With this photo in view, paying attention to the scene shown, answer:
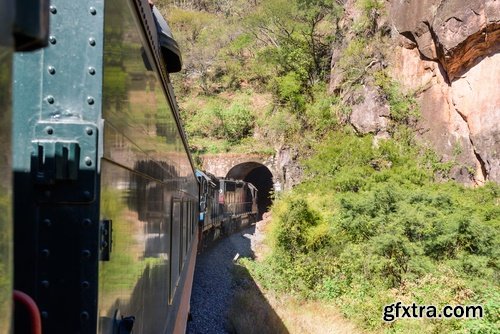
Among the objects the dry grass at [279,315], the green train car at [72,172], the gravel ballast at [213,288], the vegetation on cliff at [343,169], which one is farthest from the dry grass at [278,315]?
the green train car at [72,172]

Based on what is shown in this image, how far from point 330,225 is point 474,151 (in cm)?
688

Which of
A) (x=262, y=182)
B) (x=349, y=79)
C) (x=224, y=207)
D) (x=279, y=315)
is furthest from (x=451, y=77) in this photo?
(x=262, y=182)

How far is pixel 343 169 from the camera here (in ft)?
62.4

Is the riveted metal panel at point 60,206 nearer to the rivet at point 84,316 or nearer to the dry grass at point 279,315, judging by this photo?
the rivet at point 84,316

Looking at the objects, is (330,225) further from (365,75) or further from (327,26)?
(327,26)

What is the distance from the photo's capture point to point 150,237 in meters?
2.47

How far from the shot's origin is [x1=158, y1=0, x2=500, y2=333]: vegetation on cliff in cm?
1084

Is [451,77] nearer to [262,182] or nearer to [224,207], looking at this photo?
[224,207]

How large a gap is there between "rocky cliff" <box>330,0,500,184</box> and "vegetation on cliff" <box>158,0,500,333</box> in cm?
57

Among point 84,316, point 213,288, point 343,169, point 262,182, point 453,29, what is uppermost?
point 453,29

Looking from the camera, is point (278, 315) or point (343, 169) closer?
point (278, 315)

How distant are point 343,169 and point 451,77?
17.4 feet

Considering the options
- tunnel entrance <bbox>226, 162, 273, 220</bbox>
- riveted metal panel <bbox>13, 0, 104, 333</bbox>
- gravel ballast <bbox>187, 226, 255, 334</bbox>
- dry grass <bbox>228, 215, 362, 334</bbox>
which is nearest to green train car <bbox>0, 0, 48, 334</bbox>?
riveted metal panel <bbox>13, 0, 104, 333</bbox>

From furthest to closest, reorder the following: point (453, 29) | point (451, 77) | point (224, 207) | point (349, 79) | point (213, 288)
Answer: point (349, 79)
point (224, 207)
point (451, 77)
point (453, 29)
point (213, 288)
